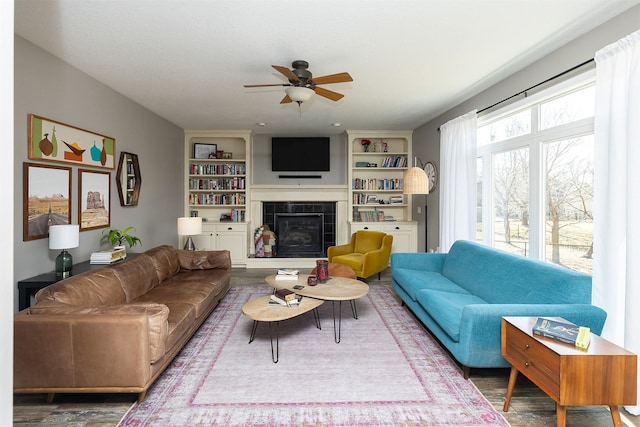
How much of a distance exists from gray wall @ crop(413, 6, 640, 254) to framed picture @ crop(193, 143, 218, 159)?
12.9 feet

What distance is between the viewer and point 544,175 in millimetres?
2996

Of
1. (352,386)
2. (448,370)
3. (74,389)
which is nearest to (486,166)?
(448,370)

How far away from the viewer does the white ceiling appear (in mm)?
2131

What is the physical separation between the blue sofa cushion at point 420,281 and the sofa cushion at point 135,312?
2262 mm

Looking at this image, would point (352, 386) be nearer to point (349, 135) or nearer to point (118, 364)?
point (118, 364)

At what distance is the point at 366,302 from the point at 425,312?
1125mm

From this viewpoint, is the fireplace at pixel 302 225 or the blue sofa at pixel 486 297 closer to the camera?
the blue sofa at pixel 486 297

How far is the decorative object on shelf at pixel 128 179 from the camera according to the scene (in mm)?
3891

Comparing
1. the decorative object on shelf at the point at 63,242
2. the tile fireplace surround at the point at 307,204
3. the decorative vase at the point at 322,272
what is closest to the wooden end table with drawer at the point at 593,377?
the decorative vase at the point at 322,272

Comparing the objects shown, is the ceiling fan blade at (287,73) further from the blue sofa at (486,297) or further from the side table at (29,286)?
the side table at (29,286)

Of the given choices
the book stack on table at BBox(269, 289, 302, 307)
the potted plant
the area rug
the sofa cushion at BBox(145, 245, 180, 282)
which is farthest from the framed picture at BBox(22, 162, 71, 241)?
the book stack on table at BBox(269, 289, 302, 307)

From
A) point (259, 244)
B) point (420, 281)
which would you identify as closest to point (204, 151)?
point (259, 244)

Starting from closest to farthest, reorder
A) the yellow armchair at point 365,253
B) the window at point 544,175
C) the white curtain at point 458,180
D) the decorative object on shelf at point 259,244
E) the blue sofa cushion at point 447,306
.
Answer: the blue sofa cushion at point 447,306
the window at point 544,175
the white curtain at point 458,180
the yellow armchair at point 365,253
the decorative object on shelf at point 259,244

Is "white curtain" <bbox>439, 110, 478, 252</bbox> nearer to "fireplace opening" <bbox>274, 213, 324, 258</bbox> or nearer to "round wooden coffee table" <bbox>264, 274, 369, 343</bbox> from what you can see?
"round wooden coffee table" <bbox>264, 274, 369, 343</bbox>
